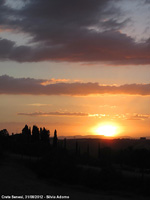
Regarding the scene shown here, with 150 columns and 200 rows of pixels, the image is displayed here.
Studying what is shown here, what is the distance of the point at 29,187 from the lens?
89.6ft

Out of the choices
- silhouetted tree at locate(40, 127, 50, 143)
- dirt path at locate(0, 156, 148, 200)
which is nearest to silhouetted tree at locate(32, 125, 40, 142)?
silhouetted tree at locate(40, 127, 50, 143)

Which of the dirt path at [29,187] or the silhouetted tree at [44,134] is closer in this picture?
the dirt path at [29,187]

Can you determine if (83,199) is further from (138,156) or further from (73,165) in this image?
(138,156)

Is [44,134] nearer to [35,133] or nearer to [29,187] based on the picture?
[35,133]

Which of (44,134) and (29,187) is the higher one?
(44,134)

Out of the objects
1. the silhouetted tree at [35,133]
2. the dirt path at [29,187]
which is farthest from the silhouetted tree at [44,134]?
the dirt path at [29,187]

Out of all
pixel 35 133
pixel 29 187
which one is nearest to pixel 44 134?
pixel 35 133

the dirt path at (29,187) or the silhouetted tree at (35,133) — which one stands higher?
the silhouetted tree at (35,133)

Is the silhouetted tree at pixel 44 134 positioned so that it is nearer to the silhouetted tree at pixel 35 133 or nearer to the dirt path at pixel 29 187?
the silhouetted tree at pixel 35 133

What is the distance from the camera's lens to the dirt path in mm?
25692

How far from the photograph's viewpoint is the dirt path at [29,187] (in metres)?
25.7

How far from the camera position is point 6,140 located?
174 feet

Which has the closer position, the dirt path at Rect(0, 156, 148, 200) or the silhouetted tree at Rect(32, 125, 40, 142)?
the dirt path at Rect(0, 156, 148, 200)

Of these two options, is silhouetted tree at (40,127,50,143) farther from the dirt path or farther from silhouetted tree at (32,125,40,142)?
the dirt path
